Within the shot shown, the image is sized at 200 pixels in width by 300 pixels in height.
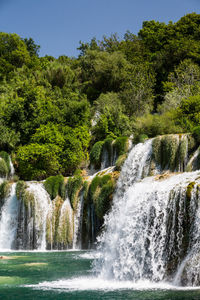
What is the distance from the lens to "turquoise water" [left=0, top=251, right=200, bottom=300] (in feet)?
31.4

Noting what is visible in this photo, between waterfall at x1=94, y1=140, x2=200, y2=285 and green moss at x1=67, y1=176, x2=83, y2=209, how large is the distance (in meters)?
7.95

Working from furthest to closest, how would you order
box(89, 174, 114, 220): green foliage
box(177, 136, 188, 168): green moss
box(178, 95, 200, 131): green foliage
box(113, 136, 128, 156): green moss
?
1. box(178, 95, 200, 131): green foliage
2. box(113, 136, 128, 156): green moss
3. box(89, 174, 114, 220): green foliage
4. box(177, 136, 188, 168): green moss

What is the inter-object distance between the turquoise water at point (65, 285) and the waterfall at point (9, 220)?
239 inches

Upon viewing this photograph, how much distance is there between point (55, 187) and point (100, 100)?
15069mm

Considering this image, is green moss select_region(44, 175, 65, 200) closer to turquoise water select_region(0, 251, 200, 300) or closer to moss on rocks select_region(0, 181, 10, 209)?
moss on rocks select_region(0, 181, 10, 209)

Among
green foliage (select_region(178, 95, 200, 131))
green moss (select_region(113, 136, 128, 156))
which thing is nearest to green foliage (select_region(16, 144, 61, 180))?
green moss (select_region(113, 136, 128, 156))

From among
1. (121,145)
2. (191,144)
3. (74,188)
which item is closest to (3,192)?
(74,188)

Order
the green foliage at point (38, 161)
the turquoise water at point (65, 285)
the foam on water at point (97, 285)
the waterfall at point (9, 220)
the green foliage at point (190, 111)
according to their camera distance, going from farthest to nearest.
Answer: the green foliage at point (38, 161) → the green foliage at point (190, 111) → the waterfall at point (9, 220) → the foam on water at point (97, 285) → the turquoise water at point (65, 285)

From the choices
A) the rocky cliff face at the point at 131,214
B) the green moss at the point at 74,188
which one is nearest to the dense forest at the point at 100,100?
the rocky cliff face at the point at 131,214

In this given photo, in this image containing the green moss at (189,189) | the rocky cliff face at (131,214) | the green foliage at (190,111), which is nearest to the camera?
the rocky cliff face at (131,214)

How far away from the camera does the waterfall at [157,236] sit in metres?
11.1

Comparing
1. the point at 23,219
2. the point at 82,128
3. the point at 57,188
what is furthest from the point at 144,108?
the point at 23,219

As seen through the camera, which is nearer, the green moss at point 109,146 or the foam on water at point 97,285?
the foam on water at point 97,285

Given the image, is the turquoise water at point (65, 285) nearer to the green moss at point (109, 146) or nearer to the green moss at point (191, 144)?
the green moss at point (191, 144)
